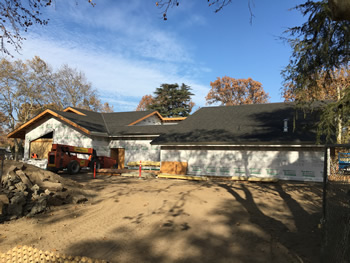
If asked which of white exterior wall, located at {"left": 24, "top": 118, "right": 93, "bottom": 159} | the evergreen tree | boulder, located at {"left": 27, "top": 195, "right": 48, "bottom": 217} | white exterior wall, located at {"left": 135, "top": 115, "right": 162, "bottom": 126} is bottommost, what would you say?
boulder, located at {"left": 27, "top": 195, "right": 48, "bottom": 217}

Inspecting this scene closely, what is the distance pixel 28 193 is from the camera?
9.04 meters

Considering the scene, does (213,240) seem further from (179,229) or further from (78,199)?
(78,199)

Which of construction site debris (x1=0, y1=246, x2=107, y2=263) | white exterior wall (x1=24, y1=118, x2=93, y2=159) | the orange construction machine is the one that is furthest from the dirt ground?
white exterior wall (x1=24, y1=118, x2=93, y2=159)

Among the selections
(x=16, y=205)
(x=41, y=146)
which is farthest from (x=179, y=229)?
(x=41, y=146)

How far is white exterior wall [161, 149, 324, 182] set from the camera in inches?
622

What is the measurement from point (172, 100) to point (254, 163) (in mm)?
35919

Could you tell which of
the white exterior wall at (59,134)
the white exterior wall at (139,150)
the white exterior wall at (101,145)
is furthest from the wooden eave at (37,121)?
the white exterior wall at (139,150)

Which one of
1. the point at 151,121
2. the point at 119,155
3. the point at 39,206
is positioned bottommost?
the point at 39,206

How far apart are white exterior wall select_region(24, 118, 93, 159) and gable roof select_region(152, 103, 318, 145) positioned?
8.08 meters

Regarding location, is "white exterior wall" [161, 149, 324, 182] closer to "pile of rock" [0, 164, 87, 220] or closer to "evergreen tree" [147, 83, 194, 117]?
"pile of rock" [0, 164, 87, 220]

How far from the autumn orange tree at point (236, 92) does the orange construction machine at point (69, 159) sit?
129ft

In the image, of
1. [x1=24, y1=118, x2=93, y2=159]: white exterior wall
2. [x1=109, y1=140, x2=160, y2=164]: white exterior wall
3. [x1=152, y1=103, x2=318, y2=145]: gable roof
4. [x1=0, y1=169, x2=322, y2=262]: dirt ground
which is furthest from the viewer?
[x1=24, y1=118, x2=93, y2=159]: white exterior wall

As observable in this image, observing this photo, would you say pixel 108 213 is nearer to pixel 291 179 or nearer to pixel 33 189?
pixel 33 189

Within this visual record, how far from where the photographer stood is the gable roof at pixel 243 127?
16.4 metres
